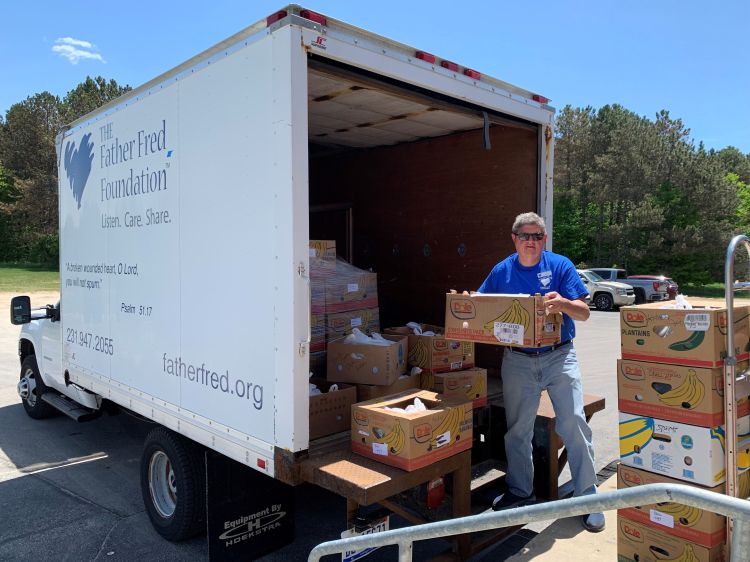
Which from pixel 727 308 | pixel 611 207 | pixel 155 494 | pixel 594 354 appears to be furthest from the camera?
pixel 611 207

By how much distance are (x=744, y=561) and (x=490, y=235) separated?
Answer: 338 centimetres

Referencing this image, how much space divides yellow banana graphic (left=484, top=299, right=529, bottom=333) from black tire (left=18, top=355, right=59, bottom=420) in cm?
521

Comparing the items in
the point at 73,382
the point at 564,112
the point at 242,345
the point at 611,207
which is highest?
the point at 564,112

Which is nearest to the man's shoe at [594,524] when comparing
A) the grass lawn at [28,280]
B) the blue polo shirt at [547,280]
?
the blue polo shirt at [547,280]

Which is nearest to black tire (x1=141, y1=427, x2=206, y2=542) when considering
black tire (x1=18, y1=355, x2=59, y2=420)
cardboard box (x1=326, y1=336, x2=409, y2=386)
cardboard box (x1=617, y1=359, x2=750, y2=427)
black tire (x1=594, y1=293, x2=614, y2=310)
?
cardboard box (x1=326, y1=336, x2=409, y2=386)

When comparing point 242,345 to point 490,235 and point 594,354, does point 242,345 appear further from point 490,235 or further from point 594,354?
point 594,354

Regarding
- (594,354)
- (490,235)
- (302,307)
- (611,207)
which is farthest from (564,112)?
(302,307)

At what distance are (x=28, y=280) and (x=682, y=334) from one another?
3295cm

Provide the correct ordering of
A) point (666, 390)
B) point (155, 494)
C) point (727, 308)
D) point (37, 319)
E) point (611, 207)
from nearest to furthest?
point (727, 308)
point (666, 390)
point (155, 494)
point (37, 319)
point (611, 207)

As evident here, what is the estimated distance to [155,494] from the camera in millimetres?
3854

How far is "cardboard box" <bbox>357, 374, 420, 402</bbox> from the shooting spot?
348 cm

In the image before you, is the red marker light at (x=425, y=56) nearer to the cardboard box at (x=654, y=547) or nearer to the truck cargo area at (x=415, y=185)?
the truck cargo area at (x=415, y=185)

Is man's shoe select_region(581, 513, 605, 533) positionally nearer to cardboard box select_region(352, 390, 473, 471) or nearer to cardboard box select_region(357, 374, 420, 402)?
cardboard box select_region(352, 390, 473, 471)

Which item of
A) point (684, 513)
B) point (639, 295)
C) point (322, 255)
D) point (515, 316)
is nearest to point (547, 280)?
point (515, 316)
